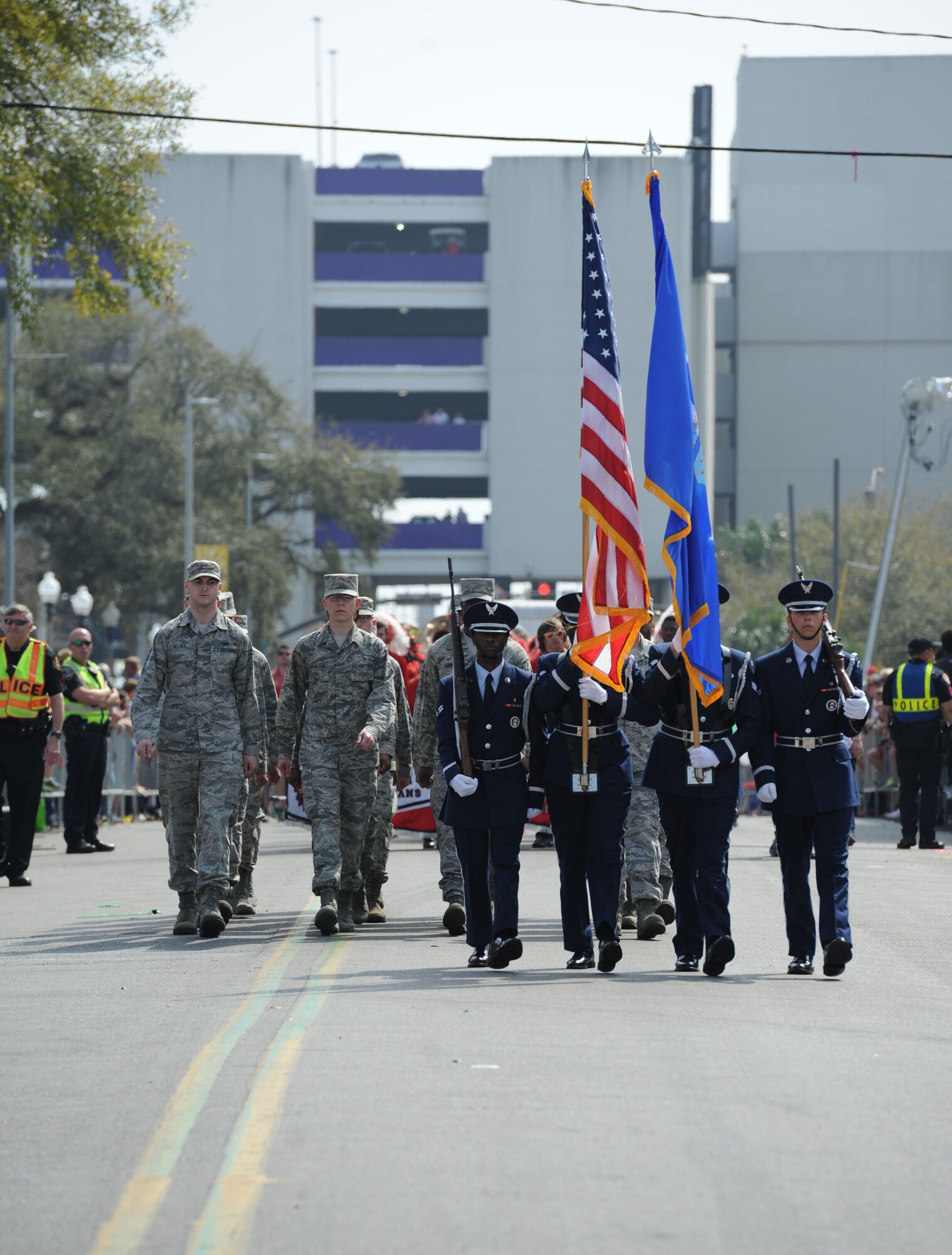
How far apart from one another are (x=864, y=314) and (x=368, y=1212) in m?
89.4

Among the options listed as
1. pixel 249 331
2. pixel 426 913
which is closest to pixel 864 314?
pixel 249 331

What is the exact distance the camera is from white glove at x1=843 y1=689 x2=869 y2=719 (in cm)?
1028

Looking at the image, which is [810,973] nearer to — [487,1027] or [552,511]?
[487,1027]

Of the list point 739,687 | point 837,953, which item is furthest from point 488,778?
point 837,953

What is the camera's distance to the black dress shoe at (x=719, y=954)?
397 inches

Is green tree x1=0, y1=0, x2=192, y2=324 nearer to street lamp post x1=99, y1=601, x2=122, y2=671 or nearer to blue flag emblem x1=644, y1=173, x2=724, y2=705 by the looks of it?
blue flag emblem x1=644, y1=173, x2=724, y2=705

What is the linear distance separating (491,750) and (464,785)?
32cm

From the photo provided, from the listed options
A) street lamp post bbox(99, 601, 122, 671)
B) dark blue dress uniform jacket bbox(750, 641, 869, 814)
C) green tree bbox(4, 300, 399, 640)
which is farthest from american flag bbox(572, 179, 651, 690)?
street lamp post bbox(99, 601, 122, 671)

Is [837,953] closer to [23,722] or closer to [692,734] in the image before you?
[692,734]

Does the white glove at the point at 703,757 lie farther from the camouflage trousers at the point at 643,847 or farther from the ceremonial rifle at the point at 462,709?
the camouflage trousers at the point at 643,847

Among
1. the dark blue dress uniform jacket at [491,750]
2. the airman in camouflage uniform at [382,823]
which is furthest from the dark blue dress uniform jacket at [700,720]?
the airman in camouflage uniform at [382,823]

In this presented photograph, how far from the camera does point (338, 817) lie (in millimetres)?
12023

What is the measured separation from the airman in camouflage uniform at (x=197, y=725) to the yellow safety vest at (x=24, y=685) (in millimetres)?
4051

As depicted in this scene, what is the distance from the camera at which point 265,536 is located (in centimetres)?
5769
